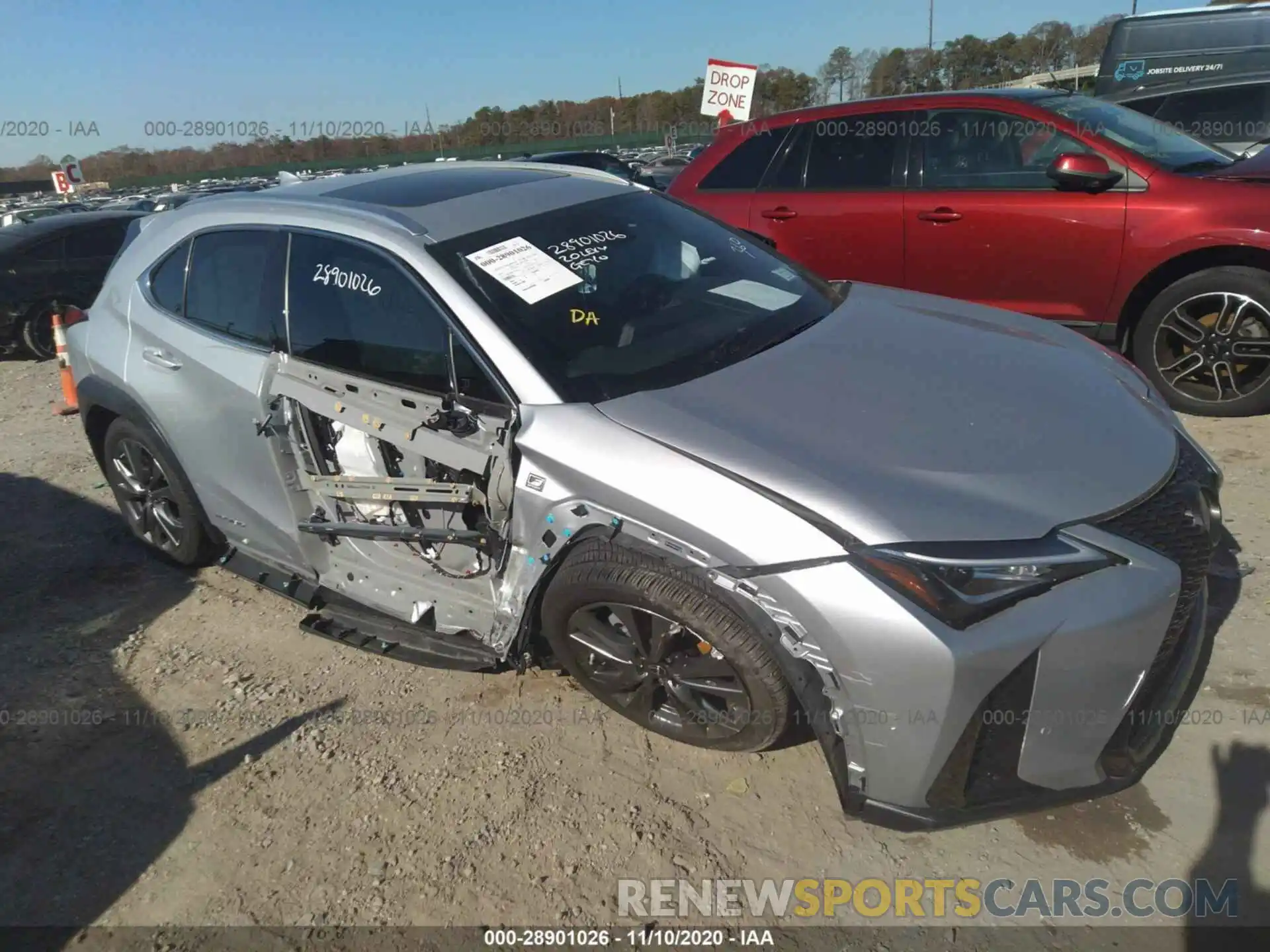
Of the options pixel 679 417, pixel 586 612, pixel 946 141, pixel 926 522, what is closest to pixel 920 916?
pixel 926 522

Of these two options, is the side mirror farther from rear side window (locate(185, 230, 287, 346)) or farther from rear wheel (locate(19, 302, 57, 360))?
rear wheel (locate(19, 302, 57, 360))

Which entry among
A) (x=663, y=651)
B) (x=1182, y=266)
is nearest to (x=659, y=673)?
(x=663, y=651)

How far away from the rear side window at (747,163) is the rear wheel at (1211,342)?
2550 millimetres

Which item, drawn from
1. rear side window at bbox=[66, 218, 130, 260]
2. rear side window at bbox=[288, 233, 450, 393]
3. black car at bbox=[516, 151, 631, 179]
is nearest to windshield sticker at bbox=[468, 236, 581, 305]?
rear side window at bbox=[288, 233, 450, 393]

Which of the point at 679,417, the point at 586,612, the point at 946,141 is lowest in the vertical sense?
the point at 586,612

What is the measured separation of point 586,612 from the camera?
2.64m

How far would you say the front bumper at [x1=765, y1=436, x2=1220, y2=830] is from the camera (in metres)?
2.01

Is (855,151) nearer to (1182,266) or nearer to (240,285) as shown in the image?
(1182,266)

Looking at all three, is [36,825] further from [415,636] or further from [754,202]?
[754,202]

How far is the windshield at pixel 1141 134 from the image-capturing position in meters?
4.72

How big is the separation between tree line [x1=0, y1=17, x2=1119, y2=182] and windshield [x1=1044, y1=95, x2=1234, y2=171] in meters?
32.6

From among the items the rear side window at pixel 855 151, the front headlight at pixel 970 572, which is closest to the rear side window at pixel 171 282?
the front headlight at pixel 970 572

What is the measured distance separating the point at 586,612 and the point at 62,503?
419cm

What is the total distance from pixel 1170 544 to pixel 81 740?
361 cm
